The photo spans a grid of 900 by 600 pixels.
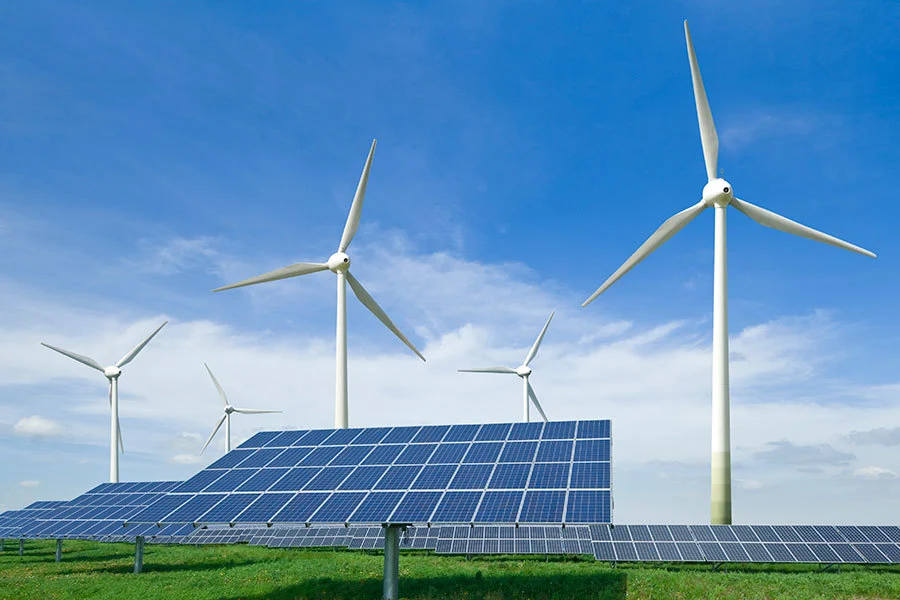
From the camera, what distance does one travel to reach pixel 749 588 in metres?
31.0

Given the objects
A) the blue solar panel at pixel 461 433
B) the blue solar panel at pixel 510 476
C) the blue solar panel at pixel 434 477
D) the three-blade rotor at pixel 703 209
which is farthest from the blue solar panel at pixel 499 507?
the three-blade rotor at pixel 703 209

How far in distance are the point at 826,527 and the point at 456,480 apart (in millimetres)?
23962

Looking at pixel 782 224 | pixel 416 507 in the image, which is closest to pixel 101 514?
pixel 416 507

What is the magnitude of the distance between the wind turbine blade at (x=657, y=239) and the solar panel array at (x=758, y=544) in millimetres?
14430

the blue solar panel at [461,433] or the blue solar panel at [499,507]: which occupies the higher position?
the blue solar panel at [461,433]

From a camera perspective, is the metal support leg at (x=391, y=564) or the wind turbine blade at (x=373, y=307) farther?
the wind turbine blade at (x=373, y=307)

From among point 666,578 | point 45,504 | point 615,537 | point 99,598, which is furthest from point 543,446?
point 45,504

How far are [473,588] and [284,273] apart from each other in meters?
28.8

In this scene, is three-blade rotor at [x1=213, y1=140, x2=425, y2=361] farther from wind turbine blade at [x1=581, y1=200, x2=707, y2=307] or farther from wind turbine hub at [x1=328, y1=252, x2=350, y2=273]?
wind turbine blade at [x1=581, y1=200, x2=707, y2=307]

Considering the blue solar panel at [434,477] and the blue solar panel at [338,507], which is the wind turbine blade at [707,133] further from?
the blue solar panel at [338,507]

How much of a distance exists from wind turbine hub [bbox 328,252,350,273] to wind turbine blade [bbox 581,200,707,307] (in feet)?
55.8

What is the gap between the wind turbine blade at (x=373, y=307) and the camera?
52.5 metres

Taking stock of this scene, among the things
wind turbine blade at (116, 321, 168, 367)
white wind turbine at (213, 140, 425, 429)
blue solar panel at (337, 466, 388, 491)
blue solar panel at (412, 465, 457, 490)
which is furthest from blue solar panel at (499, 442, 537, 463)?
wind turbine blade at (116, 321, 168, 367)

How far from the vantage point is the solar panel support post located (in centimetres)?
2662
